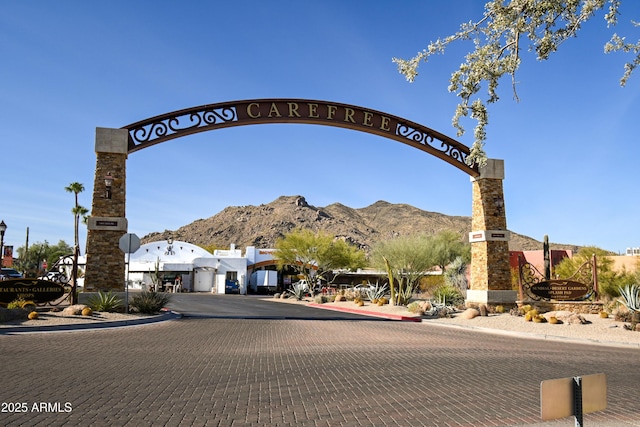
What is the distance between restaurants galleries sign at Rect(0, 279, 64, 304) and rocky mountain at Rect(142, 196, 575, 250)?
310ft

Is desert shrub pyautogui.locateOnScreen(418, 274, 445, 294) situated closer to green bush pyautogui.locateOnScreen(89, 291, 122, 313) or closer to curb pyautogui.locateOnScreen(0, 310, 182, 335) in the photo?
curb pyautogui.locateOnScreen(0, 310, 182, 335)

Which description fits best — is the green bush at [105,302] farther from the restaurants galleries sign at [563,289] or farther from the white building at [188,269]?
the white building at [188,269]

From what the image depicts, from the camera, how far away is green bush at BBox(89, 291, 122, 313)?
18391 millimetres

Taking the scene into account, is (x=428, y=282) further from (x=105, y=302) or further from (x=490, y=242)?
(x=105, y=302)

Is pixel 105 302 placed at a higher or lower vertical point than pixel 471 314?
higher

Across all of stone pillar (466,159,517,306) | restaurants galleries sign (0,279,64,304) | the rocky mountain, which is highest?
the rocky mountain

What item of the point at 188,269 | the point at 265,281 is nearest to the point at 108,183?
the point at 265,281

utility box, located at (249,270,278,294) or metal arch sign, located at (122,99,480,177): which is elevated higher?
metal arch sign, located at (122,99,480,177)

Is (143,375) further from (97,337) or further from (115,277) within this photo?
(115,277)

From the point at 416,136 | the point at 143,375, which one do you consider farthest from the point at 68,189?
the point at 143,375

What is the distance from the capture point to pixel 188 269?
197 ft

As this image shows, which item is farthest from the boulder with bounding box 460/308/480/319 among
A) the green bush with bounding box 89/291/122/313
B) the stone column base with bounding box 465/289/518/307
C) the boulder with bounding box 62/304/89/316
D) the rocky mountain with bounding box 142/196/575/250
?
the rocky mountain with bounding box 142/196/575/250

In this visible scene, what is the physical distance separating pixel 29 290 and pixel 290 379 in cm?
1412

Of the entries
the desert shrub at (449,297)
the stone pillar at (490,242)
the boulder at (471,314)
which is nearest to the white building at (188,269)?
the desert shrub at (449,297)
